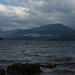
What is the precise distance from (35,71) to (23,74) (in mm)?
1905

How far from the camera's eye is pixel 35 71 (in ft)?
63.7

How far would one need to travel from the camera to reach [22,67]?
19.4 m

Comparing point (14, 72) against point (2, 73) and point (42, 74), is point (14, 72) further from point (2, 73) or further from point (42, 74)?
point (42, 74)

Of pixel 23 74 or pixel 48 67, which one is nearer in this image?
pixel 23 74

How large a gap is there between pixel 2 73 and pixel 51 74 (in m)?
6.13

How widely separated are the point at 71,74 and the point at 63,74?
39.2 inches

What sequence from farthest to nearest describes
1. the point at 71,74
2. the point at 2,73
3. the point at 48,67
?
the point at 48,67 → the point at 71,74 → the point at 2,73

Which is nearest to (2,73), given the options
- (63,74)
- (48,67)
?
(63,74)

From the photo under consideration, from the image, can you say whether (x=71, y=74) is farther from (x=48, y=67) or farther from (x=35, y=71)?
(x=48, y=67)

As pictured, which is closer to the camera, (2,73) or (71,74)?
(2,73)

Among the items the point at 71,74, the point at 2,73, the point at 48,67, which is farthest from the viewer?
the point at 48,67

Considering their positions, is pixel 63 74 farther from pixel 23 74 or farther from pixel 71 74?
pixel 23 74

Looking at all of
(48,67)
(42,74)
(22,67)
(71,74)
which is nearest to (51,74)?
(42,74)

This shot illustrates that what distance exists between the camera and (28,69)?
62.9 feet
